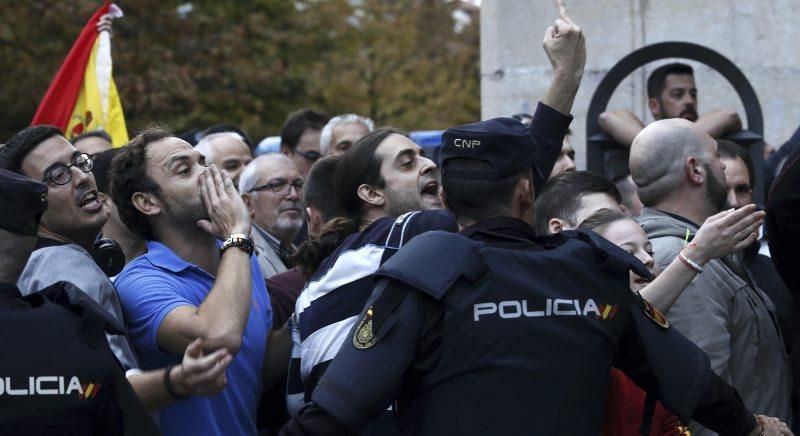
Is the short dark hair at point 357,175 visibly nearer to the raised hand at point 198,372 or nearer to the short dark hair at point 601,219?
the short dark hair at point 601,219

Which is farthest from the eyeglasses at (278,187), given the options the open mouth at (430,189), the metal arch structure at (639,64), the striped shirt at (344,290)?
the striped shirt at (344,290)

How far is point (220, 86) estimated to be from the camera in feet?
74.3

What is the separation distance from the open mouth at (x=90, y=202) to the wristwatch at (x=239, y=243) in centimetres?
56

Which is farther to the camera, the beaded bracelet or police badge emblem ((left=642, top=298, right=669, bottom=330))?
the beaded bracelet

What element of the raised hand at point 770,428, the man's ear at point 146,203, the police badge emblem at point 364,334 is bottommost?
the raised hand at point 770,428

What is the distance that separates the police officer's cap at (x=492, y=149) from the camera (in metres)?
4.00

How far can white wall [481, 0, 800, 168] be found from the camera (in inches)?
369

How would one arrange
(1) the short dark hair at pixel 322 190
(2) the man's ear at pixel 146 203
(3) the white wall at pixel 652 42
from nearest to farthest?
1. (2) the man's ear at pixel 146 203
2. (1) the short dark hair at pixel 322 190
3. (3) the white wall at pixel 652 42

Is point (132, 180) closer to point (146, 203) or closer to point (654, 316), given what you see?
point (146, 203)

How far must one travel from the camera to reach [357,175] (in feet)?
17.4

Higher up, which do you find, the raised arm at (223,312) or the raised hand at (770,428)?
the raised arm at (223,312)

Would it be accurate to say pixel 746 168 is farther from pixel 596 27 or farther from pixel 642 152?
pixel 596 27

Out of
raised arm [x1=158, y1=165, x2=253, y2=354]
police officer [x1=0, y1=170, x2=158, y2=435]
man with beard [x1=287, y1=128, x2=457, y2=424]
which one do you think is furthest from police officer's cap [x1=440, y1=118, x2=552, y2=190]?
police officer [x1=0, y1=170, x2=158, y2=435]

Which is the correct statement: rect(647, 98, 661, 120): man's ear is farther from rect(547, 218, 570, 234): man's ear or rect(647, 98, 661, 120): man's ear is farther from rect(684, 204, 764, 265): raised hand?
rect(684, 204, 764, 265): raised hand
